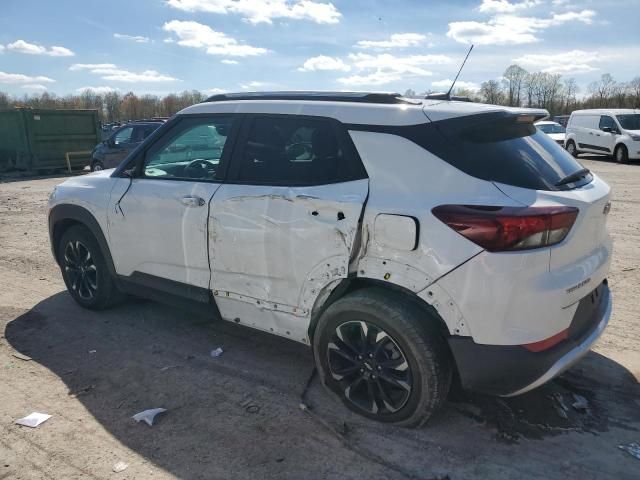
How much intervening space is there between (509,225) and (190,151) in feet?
8.17

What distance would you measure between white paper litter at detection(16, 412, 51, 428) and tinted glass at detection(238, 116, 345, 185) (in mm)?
1911

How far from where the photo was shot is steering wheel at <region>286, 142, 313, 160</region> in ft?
10.7

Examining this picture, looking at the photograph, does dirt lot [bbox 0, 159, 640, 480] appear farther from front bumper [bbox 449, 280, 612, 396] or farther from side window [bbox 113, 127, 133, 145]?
side window [bbox 113, 127, 133, 145]

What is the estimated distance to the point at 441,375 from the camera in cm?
283

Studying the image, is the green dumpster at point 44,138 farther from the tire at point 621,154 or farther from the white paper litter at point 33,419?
the tire at point 621,154

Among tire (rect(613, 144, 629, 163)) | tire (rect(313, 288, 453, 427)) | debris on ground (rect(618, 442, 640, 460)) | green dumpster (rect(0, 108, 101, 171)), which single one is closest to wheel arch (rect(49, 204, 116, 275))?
tire (rect(313, 288, 453, 427))

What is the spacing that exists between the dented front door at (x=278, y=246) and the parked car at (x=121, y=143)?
13183 millimetres

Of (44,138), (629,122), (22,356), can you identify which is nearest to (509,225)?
(22,356)

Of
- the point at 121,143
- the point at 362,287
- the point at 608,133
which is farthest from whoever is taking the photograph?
the point at 608,133

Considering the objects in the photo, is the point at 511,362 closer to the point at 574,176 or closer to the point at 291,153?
the point at 574,176

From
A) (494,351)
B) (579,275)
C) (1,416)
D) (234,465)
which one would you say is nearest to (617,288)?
(579,275)

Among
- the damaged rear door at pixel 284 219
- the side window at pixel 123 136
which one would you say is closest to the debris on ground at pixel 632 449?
the damaged rear door at pixel 284 219

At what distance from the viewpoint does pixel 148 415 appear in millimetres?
3211

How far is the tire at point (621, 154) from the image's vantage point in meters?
19.2
